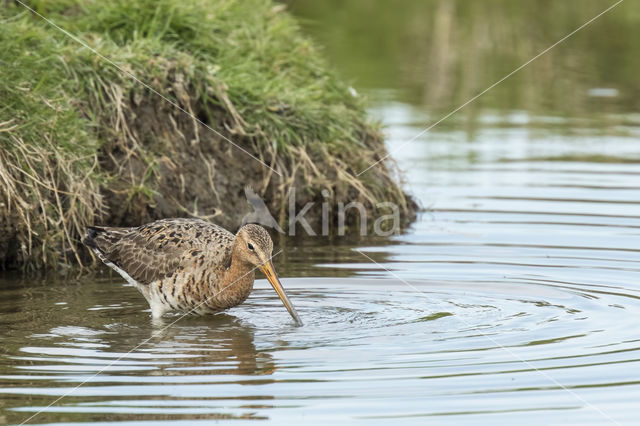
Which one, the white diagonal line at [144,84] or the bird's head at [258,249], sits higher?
the white diagonal line at [144,84]

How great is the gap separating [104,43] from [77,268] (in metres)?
2.10

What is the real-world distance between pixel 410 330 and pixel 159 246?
2043 millimetres

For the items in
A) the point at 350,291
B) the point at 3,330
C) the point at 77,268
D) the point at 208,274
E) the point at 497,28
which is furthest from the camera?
the point at 497,28

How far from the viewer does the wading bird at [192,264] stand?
26.6ft

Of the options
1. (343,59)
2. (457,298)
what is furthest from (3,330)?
A: (343,59)

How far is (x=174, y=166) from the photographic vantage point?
1023 centimetres

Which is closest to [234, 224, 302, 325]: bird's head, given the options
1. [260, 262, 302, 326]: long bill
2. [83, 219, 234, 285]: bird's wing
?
[260, 262, 302, 326]: long bill

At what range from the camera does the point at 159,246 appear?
8539 millimetres

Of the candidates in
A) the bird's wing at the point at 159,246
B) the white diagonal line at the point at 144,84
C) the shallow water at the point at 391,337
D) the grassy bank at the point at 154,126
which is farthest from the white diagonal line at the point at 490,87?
the bird's wing at the point at 159,246

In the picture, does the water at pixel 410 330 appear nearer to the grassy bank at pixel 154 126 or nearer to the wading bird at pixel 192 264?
the wading bird at pixel 192 264

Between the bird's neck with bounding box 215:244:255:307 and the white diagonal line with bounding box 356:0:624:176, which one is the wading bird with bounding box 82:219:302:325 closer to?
the bird's neck with bounding box 215:244:255:307

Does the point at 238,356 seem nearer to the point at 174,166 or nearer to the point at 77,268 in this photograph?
the point at 77,268

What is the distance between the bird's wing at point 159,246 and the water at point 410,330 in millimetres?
317

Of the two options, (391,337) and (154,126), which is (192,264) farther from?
(154,126)
